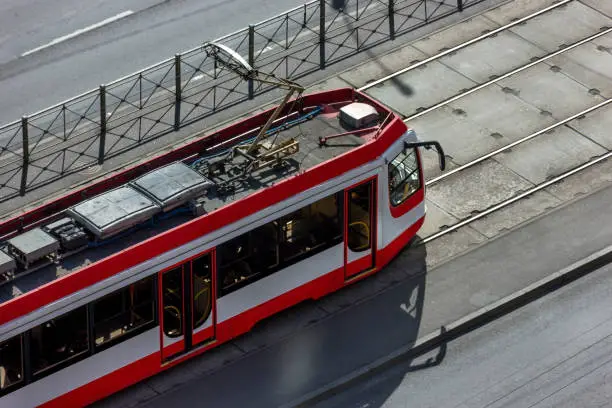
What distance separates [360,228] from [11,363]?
7.59 metres

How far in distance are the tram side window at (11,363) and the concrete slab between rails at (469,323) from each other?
16.2 ft

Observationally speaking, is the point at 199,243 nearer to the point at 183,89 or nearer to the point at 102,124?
the point at 102,124

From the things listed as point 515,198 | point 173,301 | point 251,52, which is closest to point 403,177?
point 515,198

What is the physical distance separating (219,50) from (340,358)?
20.6 feet

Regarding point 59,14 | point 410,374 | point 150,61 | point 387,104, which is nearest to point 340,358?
point 410,374

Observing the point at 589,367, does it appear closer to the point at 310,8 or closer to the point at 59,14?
the point at 310,8

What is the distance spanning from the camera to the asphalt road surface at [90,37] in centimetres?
3678

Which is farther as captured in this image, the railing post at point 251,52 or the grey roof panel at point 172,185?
the railing post at point 251,52

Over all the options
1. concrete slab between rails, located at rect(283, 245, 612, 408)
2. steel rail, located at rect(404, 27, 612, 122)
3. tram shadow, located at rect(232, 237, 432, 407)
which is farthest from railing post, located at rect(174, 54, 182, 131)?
concrete slab between rails, located at rect(283, 245, 612, 408)

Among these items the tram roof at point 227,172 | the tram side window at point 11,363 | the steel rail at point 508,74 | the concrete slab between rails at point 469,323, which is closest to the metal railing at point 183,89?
the steel rail at point 508,74

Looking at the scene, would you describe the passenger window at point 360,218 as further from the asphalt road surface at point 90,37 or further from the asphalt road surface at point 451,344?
the asphalt road surface at point 90,37

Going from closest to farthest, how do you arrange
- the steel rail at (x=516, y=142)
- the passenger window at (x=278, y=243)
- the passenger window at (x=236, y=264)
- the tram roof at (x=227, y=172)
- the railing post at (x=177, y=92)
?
the tram roof at (x=227, y=172) < the passenger window at (x=236, y=264) < the passenger window at (x=278, y=243) < the steel rail at (x=516, y=142) < the railing post at (x=177, y=92)

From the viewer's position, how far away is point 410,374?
28.2 metres

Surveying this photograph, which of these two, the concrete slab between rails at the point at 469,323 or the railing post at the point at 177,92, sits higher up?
the railing post at the point at 177,92
